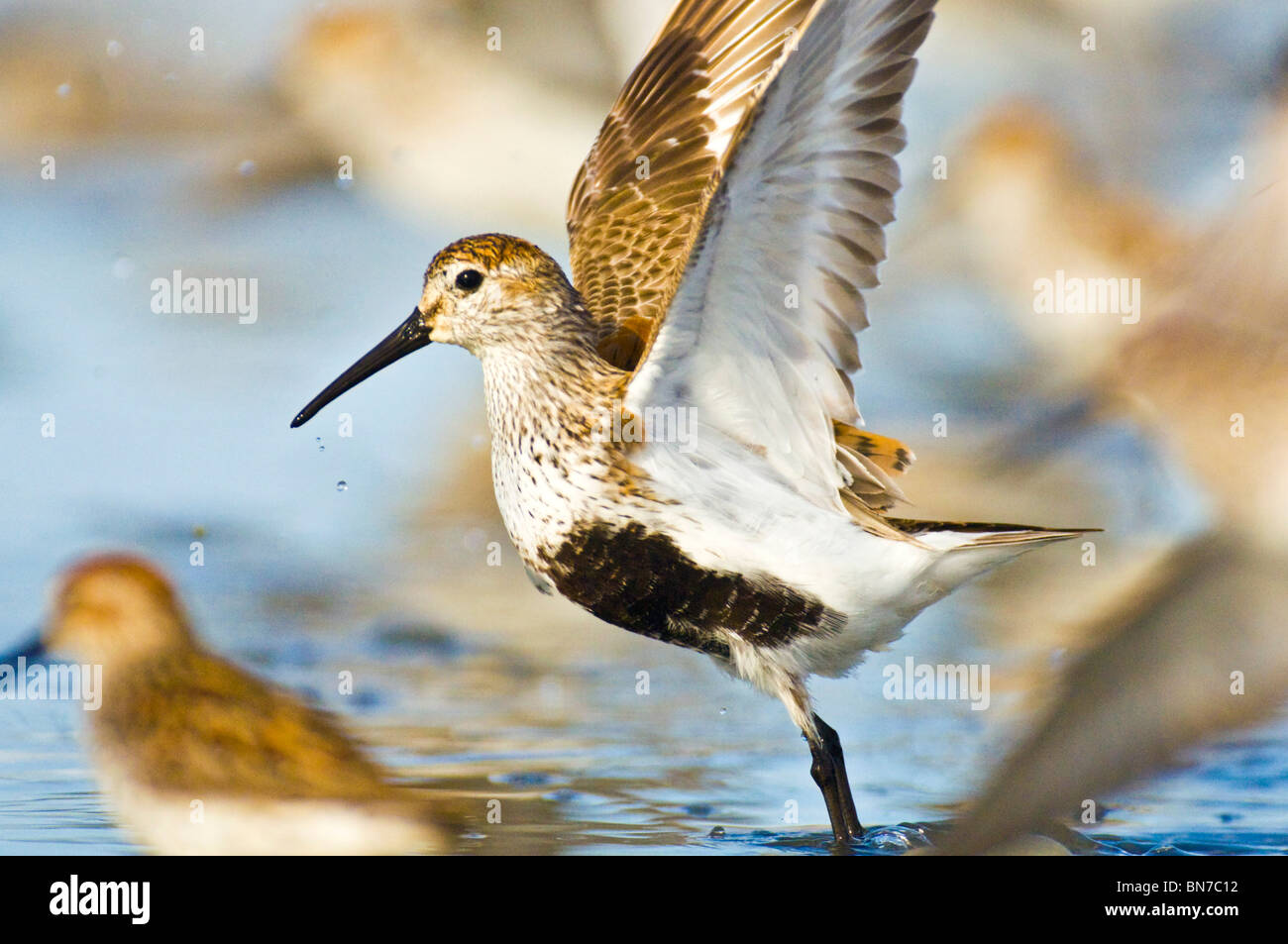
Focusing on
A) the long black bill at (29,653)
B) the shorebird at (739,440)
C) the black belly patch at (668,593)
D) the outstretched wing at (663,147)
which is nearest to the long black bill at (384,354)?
the shorebird at (739,440)

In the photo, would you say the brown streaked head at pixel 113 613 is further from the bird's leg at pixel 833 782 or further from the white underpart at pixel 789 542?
the bird's leg at pixel 833 782

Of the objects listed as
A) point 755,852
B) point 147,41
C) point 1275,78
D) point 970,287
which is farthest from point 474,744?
point 1275,78

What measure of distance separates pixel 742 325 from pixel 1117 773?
1.53 meters

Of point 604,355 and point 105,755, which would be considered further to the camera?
point 604,355

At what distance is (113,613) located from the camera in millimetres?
2980

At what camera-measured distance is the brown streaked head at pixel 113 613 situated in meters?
2.95

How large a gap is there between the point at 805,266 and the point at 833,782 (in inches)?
43.9

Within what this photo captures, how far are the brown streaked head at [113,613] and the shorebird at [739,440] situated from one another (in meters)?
0.74

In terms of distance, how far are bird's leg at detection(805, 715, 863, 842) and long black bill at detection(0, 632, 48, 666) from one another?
1.68m

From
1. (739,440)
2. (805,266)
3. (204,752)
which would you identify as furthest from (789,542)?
(204,752)

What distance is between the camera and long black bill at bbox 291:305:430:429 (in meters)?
2.90

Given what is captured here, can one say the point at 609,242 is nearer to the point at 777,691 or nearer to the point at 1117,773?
the point at 777,691

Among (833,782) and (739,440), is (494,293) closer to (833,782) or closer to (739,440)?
(739,440)

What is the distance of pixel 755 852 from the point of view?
291 cm
